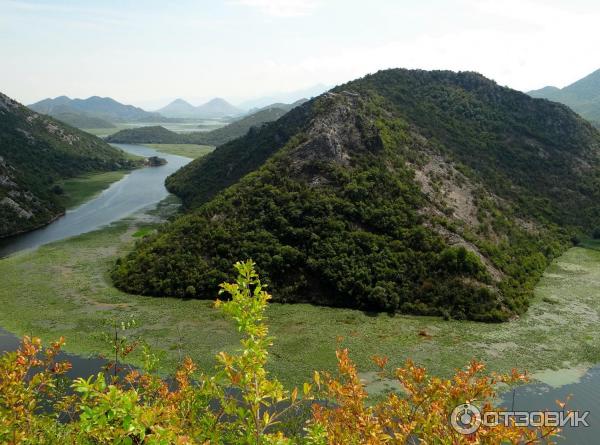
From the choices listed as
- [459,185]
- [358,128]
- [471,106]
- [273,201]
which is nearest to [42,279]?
[273,201]

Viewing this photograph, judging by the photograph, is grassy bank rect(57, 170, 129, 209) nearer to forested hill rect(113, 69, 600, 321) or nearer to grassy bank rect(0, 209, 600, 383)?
forested hill rect(113, 69, 600, 321)

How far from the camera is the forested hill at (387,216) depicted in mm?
59750

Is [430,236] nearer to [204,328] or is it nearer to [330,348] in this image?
[330,348]

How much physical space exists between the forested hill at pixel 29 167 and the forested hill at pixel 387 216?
40.8 metres

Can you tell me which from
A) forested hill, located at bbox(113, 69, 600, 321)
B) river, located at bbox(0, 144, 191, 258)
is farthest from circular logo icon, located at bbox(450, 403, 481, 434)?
river, located at bbox(0, 144, 191, 258)

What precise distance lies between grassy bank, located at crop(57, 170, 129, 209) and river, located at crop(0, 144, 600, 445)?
3.34m

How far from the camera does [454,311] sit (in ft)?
181

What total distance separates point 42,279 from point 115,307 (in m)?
19.0

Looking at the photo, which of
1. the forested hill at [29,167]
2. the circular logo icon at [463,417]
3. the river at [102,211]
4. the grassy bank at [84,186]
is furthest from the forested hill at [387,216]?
the grassy bank at [84,186]

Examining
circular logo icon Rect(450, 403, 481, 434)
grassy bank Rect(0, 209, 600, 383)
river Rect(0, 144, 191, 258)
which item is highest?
circular logo icon Rect(450, 403, 481, 434)

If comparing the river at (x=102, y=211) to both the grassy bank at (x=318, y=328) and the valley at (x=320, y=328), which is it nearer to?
the valley at (x=320, y=328)

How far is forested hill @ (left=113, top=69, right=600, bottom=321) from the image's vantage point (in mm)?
59750


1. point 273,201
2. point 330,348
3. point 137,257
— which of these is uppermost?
point 273,201

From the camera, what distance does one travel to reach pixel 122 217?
112 metres
